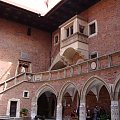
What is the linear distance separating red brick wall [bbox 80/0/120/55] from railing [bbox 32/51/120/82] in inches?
111

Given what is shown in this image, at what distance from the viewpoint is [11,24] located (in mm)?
20750

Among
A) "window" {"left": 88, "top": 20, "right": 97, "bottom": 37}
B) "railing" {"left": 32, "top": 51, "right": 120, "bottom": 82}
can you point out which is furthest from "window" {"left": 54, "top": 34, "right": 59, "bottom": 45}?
"railing" {"left": 32, "top": 51, "right": 120, "bottom": 82}

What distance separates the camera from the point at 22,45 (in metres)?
20.8

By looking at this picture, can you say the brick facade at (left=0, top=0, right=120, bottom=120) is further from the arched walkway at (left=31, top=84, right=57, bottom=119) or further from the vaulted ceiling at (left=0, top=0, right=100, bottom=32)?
the arched walkway at (left=31, top=84, right=57, bottom=119)

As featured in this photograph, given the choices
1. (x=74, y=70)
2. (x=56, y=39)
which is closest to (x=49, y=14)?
(x=56, y=39)

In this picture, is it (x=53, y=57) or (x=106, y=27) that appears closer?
(x=106, y=27)

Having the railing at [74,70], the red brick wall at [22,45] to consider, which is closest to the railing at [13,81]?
the railing at [74,70]

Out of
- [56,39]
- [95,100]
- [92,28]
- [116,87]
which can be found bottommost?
[95,100]

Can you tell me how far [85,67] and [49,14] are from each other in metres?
8.63

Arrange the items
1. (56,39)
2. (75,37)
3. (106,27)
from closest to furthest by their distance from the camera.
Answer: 1. (106,27)
2. (75,37)
3. (56,39)

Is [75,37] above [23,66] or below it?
above

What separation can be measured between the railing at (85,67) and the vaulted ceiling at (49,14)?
6.19 m

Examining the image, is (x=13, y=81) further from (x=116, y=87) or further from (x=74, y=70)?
(x=116, y=87)

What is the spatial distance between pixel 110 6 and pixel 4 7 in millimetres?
9372
